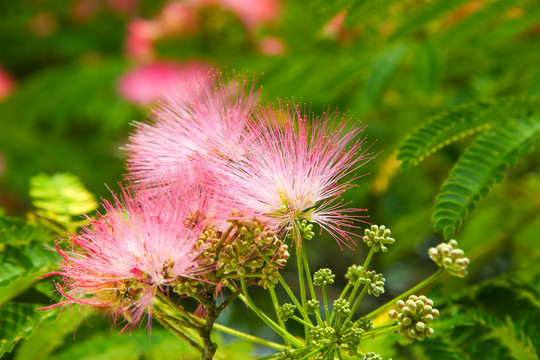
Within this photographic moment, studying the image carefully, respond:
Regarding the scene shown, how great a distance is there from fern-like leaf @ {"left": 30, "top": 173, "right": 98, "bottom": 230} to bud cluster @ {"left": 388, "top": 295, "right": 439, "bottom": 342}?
1.05 m

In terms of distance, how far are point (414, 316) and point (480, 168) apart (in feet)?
1.75

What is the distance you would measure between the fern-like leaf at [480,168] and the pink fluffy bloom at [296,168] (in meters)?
0.23

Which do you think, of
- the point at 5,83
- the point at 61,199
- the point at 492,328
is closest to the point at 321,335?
the point at 492,328

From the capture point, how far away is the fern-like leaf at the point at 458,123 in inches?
53.7

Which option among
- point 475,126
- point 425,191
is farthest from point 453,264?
point 425,191

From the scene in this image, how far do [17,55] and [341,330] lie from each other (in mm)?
5126

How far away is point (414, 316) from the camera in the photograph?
0.95m

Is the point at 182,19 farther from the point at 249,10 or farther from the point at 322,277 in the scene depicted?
the point at 322,277

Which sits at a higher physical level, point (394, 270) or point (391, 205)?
point (394, 270)

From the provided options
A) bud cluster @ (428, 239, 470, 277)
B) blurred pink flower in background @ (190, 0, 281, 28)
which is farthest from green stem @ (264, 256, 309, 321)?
blurred pink flower in background @ (190, 0, 281, 28)

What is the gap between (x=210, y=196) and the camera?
3.67 ft

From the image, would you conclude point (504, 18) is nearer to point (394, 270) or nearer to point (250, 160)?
point (250, 160)

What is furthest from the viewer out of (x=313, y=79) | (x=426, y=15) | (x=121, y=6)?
(x=121, y=6)

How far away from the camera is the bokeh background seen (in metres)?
2.21
